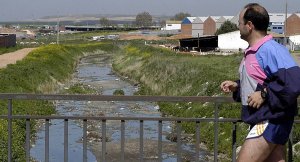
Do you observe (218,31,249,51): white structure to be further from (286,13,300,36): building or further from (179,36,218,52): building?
(286,13,300,36): building

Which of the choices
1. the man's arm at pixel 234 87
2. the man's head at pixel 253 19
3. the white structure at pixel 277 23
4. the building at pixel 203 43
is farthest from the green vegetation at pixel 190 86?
the white structure at pixel 277 23

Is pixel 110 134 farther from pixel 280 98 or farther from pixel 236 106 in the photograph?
pixel 280 98

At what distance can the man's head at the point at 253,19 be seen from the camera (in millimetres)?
4152

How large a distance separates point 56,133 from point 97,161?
3.47 metres

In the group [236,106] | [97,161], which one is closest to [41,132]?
[97,161]

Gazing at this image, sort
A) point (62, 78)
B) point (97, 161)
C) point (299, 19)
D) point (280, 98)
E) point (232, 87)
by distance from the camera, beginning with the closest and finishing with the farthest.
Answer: point (280, 98) < point (232, 87) < point (97, 161) < point (62, 78) < point (299, 19)

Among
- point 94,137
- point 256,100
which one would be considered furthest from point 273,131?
point 94,137

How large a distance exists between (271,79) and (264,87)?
0.07m

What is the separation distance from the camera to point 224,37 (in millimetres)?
68500

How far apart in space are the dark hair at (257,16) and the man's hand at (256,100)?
471 millimetres

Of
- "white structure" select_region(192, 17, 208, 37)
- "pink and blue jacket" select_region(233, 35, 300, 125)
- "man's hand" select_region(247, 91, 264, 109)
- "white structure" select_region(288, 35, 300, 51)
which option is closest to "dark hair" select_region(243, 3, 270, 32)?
"pink and blue jacket" select_region(233, 35, 300, 125)

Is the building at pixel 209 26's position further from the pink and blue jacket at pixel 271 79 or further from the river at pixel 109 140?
the pink and blue jacket at pixel 271 79

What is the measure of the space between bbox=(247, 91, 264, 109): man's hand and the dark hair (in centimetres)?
47

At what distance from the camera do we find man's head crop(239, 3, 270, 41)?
13.6 ft
